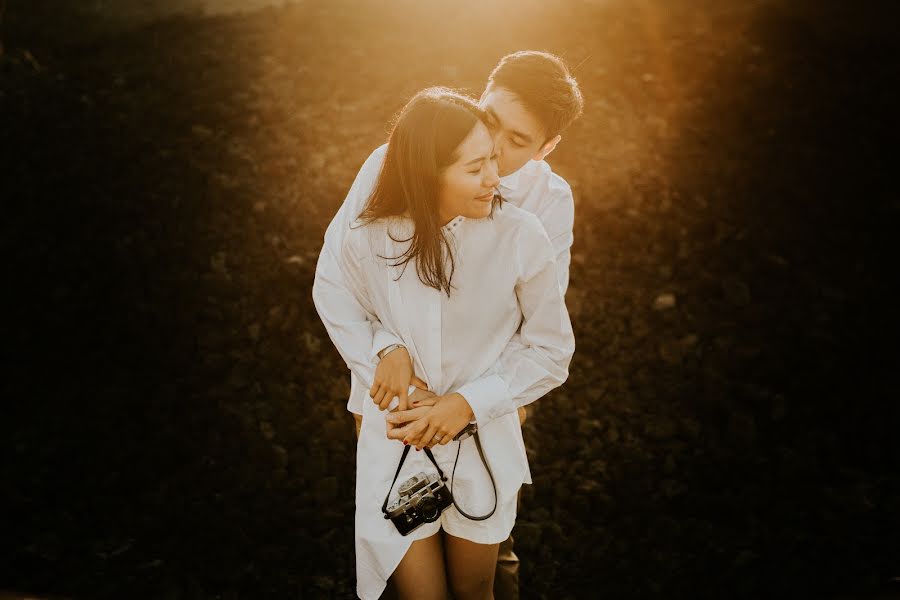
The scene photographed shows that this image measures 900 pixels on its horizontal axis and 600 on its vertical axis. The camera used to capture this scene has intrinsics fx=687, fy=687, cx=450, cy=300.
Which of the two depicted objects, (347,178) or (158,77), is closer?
(347,178)

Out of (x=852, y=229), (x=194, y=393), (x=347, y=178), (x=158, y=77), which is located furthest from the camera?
(x=158, y=77)

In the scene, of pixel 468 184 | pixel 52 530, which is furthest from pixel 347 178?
pixel 468 184

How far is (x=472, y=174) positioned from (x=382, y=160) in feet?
1.32

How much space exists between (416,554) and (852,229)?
3.65 meters

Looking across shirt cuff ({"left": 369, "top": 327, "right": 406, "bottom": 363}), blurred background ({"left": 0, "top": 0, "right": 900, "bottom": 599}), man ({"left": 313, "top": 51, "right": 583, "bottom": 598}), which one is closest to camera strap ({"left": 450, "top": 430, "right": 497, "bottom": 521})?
man ({"left": 313, "top": 51, "right": 583, "bottom": 598})

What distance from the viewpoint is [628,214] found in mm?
4434

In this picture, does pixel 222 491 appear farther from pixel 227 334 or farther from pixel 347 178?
pixel 347 178

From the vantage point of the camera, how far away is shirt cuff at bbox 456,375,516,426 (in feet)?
6.53

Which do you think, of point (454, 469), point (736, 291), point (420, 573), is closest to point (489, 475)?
point (454, 469)

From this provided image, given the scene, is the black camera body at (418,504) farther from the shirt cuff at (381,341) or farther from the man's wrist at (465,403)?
the shirt cuff at (381,341)

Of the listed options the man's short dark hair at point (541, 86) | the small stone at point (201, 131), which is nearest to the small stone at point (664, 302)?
the man's short dark hair at point (541, 86)

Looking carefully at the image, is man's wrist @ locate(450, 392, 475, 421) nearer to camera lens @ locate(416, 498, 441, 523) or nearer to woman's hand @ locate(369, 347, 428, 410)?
woman's hand @ locate(369, 347, 428, 410)

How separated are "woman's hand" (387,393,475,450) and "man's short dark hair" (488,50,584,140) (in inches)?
37.9

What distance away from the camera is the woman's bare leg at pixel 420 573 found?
6.82 ft
